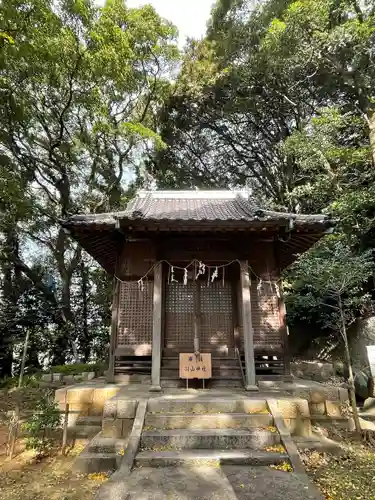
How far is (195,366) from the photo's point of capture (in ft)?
21.7

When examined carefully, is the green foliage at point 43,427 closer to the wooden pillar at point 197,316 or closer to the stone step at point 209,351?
the stone step at point 209,351

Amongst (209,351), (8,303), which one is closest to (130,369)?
(209,351)

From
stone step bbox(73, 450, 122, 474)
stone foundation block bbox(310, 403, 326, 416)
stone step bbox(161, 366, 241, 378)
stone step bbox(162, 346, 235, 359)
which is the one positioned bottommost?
stone step bbox(73, 450, 122, 474)

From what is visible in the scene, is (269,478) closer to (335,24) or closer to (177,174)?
(335,24)

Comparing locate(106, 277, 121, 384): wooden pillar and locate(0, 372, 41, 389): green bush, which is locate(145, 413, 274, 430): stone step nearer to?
locate(106, 277, 121, 384): wooden pillar

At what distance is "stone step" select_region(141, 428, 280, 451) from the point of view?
4.59m

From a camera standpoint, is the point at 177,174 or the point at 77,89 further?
the point at 177,174

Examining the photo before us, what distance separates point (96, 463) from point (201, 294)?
167 inches

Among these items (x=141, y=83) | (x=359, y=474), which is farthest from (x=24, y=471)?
(x=141, y=83)

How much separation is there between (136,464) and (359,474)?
121 inches

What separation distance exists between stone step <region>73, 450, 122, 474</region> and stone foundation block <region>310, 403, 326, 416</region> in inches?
142

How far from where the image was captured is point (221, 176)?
23859 millimetres

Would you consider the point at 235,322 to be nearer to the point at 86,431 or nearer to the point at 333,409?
the point at 333,409

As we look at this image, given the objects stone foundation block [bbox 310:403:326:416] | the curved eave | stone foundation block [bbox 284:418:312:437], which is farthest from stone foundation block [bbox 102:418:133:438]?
the curved eave
